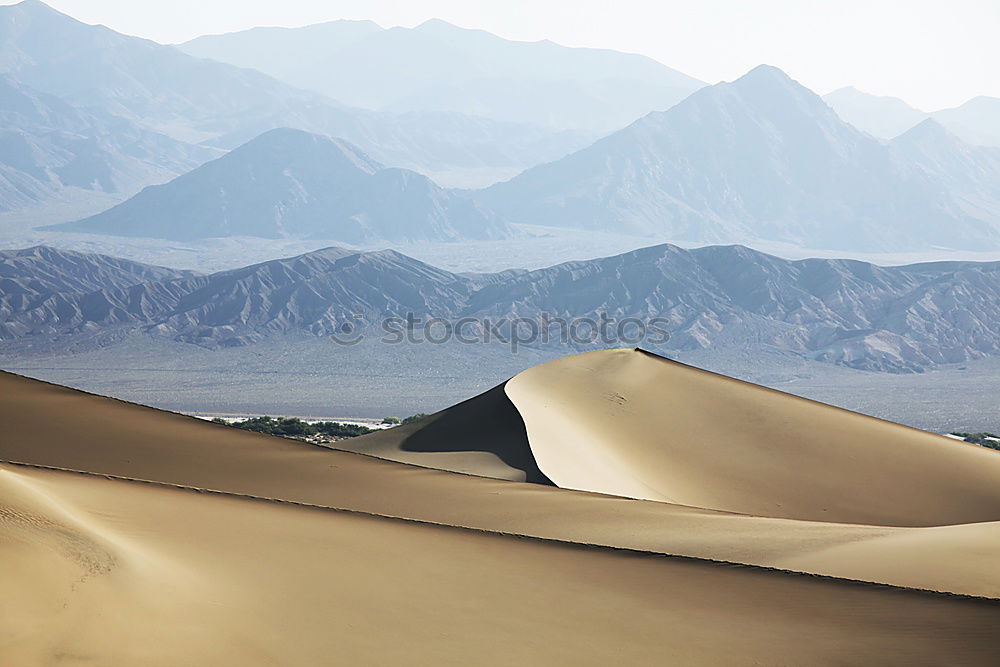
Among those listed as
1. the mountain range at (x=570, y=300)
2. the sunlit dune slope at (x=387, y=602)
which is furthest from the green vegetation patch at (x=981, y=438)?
the sunlit dune slope at (x=387, y=602)

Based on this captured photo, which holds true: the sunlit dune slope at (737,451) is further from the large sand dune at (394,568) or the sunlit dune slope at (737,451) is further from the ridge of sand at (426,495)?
the large sand dune at (394,568)

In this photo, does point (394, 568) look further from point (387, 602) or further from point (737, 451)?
point (737, 451)


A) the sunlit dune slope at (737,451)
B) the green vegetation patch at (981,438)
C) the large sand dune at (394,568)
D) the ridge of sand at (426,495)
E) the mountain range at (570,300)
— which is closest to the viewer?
the large sand dune at (394,568)

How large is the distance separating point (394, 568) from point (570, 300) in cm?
14562

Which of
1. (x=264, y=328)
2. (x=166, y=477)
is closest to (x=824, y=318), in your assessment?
(x=264, y=328)

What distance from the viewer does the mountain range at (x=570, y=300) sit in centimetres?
13712

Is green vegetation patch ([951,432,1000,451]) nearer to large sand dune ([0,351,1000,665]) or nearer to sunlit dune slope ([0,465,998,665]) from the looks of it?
large sand dune ([0,351,1000,665])

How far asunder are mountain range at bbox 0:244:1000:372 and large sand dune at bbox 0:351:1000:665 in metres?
110

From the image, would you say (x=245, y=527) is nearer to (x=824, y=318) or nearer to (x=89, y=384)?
(x=89, y=384)

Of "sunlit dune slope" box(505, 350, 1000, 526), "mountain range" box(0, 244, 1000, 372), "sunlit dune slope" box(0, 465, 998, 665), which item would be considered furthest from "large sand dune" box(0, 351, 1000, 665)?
"mountain range" box(0, 244, 1000, 372)

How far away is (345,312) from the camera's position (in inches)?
5753

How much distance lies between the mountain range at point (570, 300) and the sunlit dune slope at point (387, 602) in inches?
4538

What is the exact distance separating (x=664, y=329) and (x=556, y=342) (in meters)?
15.4

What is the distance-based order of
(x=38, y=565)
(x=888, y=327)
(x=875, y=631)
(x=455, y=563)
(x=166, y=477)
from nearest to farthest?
(x=38, y=565) < (x=875, y=631) < (x=455, y=563) < (x=166, y=477) < (x=888, y=327)
